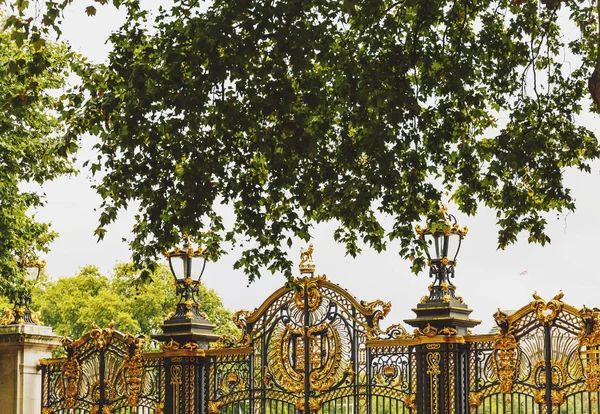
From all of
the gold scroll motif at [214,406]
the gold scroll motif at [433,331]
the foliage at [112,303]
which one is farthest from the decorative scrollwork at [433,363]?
the foliage at [112,303]

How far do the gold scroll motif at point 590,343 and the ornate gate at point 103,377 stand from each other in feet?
19.7

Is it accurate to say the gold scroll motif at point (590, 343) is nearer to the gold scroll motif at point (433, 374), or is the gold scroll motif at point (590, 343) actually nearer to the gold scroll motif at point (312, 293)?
the gold scroll motif at point (433, 374)

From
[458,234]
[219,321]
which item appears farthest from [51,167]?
[219,321]

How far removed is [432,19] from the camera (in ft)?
37.4

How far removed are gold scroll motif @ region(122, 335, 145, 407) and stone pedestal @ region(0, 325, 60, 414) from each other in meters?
1.84

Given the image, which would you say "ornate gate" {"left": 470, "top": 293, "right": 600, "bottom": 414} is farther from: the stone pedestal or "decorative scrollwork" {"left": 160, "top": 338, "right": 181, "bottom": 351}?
the stone pedestal

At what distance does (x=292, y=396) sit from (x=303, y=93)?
18.0 ft

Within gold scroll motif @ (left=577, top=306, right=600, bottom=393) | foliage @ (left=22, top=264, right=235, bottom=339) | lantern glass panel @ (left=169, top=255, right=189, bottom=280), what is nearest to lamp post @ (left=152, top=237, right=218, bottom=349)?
lantern glass panel @ (left=169, top=255, right=189, bottom=280)

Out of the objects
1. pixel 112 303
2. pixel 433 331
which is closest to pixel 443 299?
pixel 433 331

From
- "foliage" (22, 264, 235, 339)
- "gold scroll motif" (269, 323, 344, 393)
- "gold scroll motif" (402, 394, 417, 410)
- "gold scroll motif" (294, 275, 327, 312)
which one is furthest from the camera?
"foliage" (22, 264, 235, 339)

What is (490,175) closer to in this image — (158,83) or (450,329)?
(450,329)

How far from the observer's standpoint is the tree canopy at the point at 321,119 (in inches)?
413

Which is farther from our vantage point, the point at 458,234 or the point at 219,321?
the point at 219,321

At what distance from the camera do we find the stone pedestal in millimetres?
17531
